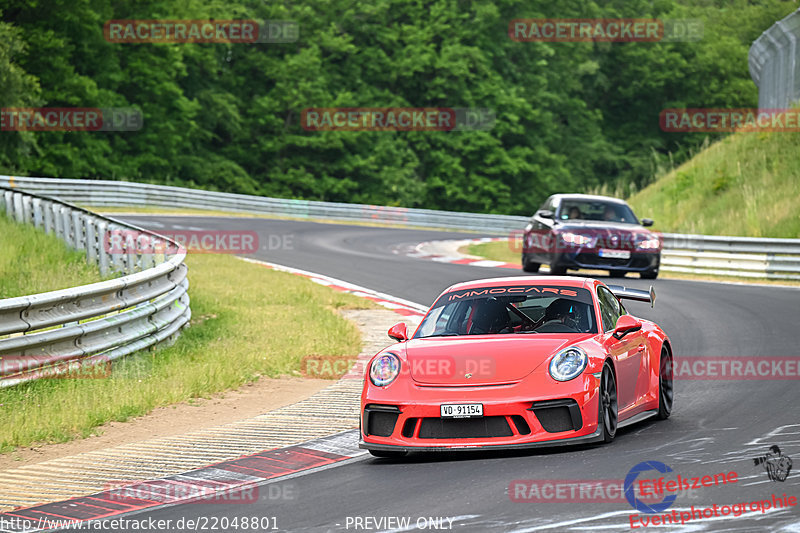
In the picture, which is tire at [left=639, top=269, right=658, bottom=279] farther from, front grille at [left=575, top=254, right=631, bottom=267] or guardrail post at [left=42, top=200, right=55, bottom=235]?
guardrail post at [left=42, top=200, right=55, bottom=235]

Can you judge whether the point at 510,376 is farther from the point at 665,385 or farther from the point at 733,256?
the point at 733,256

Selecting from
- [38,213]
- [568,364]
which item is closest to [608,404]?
[568,364]

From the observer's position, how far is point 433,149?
65.5m

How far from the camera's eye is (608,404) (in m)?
8.17

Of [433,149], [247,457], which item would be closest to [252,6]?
[433,149]

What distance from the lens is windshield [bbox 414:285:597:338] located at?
894 cm

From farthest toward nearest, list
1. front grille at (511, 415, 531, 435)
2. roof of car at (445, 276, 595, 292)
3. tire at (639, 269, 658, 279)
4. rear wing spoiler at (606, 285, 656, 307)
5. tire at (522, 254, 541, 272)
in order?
1. tire at (522, 254, 541, 272)
2. tire at (639, 269, 658, 279)
3. rear wing spoiler at (606, 285, 656, 307)
4. roof of car at (445, 276, 595, 292)
5. front grille at (511, 415, 531, 435)

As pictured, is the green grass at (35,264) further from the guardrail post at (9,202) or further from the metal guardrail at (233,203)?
the metal guardrail at (233,203)

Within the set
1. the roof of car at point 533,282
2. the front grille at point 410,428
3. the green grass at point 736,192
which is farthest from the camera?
the green grass at point 736,192

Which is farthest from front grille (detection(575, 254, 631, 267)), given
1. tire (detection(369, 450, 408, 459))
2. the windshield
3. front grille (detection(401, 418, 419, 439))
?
front grille (detection(401, 418, 419, 439))

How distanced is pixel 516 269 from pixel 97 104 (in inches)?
1276

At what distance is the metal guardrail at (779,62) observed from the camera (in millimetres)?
30312

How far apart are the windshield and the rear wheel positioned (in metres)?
0.62

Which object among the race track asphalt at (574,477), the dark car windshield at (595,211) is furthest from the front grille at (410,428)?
the dark car windshield at (595,211)
